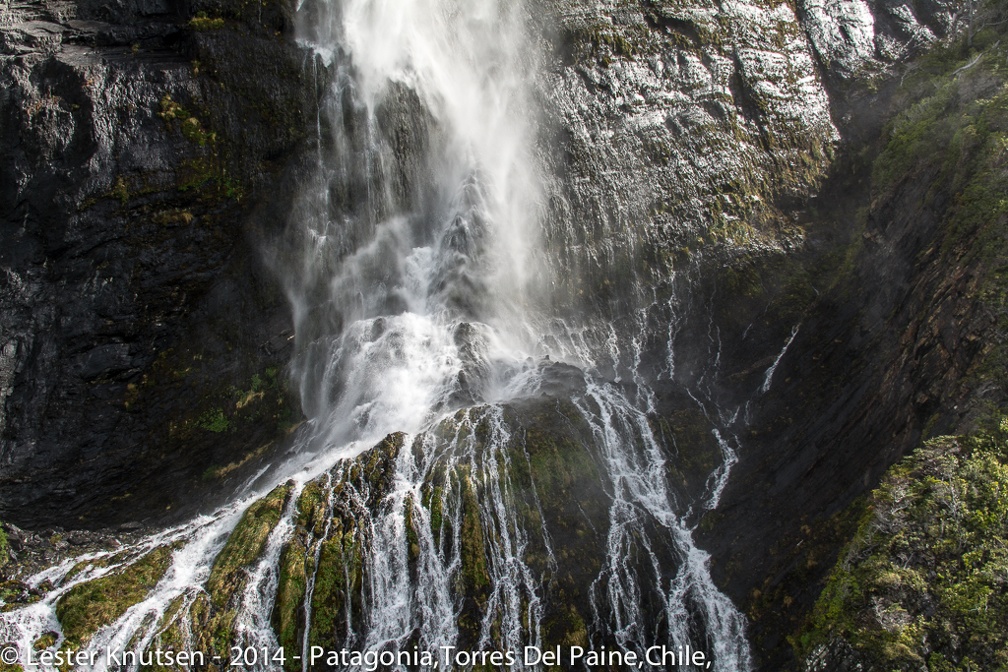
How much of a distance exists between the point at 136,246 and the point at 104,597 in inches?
259

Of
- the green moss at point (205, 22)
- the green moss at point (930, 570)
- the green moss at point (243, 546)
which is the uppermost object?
the green moss at point (205, 22)

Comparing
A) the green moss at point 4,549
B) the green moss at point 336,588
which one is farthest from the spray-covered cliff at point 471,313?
Answer: the green moss at point 4,549

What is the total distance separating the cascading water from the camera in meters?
9.21

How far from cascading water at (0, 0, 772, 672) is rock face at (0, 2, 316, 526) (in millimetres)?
1102

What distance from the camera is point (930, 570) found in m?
6.90

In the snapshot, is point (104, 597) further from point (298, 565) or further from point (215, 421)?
point (215, 421)

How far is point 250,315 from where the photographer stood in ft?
46.9

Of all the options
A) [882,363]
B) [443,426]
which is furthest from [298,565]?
[882,363]

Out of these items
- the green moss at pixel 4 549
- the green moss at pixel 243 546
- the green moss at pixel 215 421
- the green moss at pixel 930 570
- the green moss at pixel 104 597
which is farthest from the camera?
the green moss at pixel 215 421

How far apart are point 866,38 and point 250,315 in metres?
20.0

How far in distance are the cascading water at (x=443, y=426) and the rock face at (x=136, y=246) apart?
1.10m

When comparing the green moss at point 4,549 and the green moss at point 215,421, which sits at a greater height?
the green moss at point 215,421

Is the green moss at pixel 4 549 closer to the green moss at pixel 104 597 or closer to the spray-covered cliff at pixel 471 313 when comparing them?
the spray-covered cliff at pixel 471 313

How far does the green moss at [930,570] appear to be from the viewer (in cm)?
643
